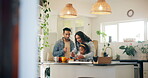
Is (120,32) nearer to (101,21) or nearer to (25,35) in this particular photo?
(101,21)

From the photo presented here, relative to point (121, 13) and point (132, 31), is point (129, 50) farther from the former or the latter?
point (121, 13)

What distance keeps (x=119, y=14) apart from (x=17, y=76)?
715cm

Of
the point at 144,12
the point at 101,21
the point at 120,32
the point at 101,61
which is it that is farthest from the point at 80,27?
the point at 101,61

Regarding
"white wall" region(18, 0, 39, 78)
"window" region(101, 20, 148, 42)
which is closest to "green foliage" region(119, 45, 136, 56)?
"window" region(101, 20, 148, 42)

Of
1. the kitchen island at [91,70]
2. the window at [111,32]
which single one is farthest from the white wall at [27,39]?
the window at [111,32]

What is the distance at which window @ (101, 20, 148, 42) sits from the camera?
22.2 ft

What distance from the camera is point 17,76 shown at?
15 cm

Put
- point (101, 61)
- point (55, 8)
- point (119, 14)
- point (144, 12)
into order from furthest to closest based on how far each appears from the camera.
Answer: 1. point (119, 14)
2. point (144, 12)
3. point (55, 8)
4. point (101, 61)

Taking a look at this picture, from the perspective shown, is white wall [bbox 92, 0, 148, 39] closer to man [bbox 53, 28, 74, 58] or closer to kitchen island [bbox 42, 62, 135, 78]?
man [bbox 53, 28, 74, 58]

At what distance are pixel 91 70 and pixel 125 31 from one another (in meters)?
3.85

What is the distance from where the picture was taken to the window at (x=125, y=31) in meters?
6.77

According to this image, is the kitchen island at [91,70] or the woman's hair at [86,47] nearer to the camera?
the kitchen island at [91,70]

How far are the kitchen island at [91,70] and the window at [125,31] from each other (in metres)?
3.23

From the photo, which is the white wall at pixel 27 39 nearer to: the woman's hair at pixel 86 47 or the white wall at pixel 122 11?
the woman's hair at pixel 86 47
